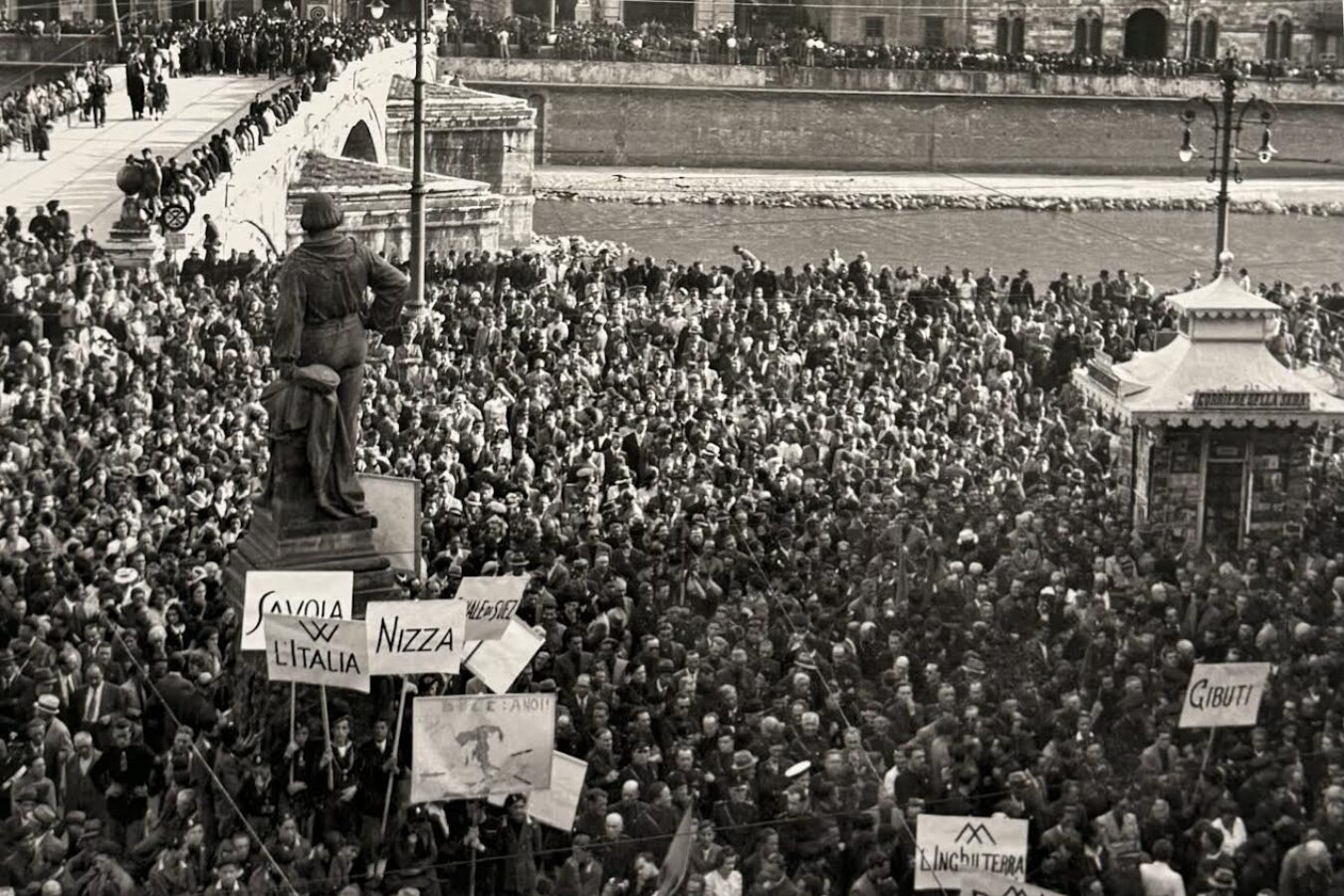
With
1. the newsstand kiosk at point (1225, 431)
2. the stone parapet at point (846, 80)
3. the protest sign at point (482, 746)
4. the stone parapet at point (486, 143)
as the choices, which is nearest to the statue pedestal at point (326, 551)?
the protest sign at point (482, 746)

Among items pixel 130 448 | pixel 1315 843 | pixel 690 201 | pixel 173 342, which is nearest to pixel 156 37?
pixel 690 201

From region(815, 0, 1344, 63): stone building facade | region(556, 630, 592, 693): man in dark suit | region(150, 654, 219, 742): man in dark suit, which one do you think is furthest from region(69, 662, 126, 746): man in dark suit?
region(815, 0, 1344, 63): stone building facade

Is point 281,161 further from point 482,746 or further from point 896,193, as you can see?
point 896,193

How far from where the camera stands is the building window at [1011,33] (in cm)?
7625

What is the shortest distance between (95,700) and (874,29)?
63.5m

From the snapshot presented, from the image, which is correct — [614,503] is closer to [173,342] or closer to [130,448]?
[130,448]

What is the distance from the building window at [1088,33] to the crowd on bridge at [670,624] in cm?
4972

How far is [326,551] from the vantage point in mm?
15117

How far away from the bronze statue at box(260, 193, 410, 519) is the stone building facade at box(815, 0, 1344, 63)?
62274 mm

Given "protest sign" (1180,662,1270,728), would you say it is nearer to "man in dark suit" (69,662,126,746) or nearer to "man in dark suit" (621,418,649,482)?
"man in dark suit" (69,662,126,746)

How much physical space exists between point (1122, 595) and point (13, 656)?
325 inches

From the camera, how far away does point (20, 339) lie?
83.3ft

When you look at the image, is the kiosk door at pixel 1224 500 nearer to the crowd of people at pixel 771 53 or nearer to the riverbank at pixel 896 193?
the riverbank at pixel 896 193

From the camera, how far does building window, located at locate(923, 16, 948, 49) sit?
76.6 m
